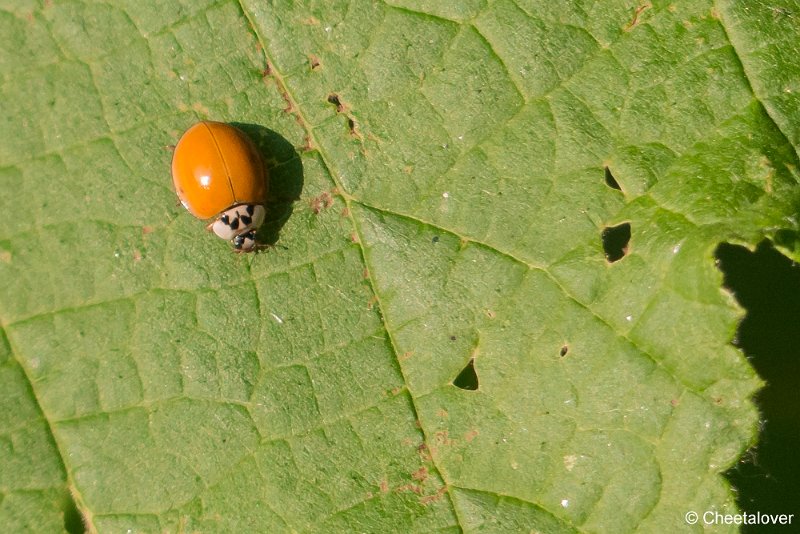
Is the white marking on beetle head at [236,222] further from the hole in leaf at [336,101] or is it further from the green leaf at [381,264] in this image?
the hole in leaf at [336,101]

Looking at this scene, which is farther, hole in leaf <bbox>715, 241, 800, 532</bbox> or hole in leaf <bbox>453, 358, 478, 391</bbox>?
hole in leaf <bbox>715, 241, 800, 532</bbox>

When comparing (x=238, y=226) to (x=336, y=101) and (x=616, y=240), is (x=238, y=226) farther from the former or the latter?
(x=616, y=240)

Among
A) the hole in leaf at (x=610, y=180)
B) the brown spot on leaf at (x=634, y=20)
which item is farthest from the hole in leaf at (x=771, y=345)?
the brown spot on leaf at (x=634, y=20)

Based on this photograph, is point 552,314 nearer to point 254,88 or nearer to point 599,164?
point 599,164

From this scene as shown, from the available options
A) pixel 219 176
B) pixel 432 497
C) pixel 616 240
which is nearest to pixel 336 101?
pixel 219 176

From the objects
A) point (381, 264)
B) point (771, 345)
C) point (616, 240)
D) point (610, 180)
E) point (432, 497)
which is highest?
point (610, 180)

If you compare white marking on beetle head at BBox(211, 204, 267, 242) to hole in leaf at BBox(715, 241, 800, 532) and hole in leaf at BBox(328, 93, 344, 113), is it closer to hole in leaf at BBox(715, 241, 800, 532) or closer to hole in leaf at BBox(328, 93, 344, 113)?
hole in leaf at BBox(328, 93, 344, 113)

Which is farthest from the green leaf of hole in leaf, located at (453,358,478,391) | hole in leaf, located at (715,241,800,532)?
hole in leaf, located at (715,241,800,532)
